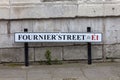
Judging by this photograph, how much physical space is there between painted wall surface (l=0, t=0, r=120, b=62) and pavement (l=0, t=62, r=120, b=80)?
431 millimetres

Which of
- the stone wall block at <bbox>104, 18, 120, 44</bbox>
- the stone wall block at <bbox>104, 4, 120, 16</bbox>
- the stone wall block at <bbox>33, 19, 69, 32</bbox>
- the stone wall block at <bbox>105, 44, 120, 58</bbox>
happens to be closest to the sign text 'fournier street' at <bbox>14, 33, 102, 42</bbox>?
the stone wall block at <bbox>33, 19, 69, 32</bbox>

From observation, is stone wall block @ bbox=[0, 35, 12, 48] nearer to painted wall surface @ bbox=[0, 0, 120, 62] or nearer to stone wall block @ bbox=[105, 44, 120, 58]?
painted wall surface @ bbox=[0, 0, 120, 62]

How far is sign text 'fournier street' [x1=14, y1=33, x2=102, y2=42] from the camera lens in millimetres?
9938

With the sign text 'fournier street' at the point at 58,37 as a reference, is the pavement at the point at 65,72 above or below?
below

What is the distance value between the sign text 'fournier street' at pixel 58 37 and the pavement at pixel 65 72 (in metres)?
0.78

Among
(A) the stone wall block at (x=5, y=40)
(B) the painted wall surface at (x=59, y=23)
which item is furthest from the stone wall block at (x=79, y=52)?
(A) the stone wall block at (x=5, y=40)

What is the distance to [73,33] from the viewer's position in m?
10.0

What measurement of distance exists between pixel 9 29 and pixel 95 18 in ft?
8.55

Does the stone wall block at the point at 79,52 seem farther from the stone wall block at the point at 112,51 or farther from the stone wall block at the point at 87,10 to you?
the stone wall block at the point at 87,10

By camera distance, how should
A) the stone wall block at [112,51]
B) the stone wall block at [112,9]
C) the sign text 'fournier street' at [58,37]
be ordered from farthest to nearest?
the stone wall block at [112,51] → the stone wall block at [112,9] → the sign text 'fournier street' at [58,37]

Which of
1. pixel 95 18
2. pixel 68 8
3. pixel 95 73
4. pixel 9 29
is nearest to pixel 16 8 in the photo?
pixel 9 29

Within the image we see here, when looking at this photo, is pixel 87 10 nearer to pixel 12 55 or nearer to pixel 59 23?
pixel 59 23

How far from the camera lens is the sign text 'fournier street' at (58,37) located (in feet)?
32.6

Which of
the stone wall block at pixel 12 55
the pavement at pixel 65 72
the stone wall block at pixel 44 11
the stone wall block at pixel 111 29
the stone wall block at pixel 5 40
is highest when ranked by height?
the stone wall block at pixel 44 11
